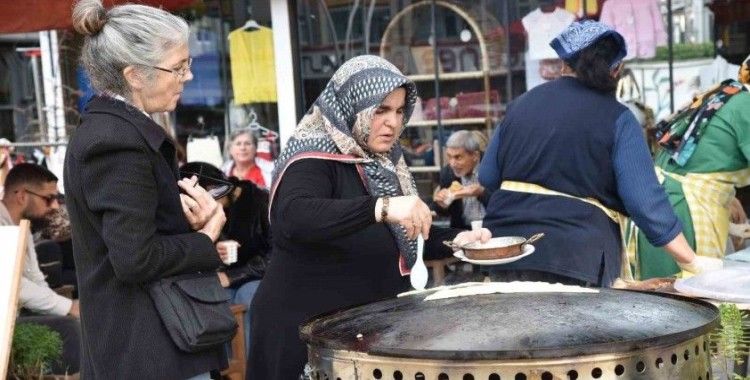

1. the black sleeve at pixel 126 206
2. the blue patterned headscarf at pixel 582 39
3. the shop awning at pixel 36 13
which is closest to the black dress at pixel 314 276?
the black sleeve at pixel 126 206

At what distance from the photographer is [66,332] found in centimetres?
529

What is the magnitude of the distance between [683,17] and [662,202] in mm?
2848

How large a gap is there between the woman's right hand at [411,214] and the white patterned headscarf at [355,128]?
441 mm

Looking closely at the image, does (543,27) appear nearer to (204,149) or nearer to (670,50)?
(670,50)

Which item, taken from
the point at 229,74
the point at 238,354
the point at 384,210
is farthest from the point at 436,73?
the point at 384,210

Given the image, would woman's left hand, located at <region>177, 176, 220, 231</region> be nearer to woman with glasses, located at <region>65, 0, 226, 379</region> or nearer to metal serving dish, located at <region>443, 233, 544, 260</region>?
woman with glasses, located at <region>65, 0, 226, 379</region>

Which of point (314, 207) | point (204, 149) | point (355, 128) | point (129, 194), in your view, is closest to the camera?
point (129, 194)

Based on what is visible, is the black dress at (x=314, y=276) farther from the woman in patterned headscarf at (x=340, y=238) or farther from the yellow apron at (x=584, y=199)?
the yellow apron at (x=584, y=199)

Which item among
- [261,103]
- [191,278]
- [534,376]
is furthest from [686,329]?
[261,103]

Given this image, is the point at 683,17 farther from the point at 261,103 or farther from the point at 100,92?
the point at 100,92

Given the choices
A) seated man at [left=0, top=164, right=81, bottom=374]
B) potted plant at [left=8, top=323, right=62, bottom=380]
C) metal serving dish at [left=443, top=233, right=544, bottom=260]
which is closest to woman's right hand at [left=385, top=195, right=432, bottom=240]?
metal serving dish at [left=443, top=233, right=544, bottom=260]

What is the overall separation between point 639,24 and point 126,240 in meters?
4.47

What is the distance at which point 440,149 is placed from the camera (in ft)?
22.5

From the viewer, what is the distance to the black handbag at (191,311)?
2.61 metres
